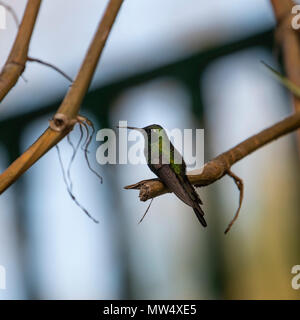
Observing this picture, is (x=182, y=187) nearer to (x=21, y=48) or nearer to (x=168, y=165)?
(x=168, y=165)

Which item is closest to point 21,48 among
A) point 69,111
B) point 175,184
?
point 69,111

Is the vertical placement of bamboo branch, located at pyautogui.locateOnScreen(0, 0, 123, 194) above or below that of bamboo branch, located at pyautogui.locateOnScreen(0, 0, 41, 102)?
below

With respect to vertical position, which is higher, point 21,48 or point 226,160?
point 21,48

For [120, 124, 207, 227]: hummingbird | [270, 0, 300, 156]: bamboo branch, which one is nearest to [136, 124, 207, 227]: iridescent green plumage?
[120, 124, 207, 227]: hummingbird

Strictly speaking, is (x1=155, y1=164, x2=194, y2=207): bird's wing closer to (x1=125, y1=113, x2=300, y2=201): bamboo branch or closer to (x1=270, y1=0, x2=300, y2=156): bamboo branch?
(x1=125, y1=113, x2=300, y2=201): bamboo branch

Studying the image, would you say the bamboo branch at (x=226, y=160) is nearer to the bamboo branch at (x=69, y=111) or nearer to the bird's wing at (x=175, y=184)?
the bird's wing at (x=175, y=184)
